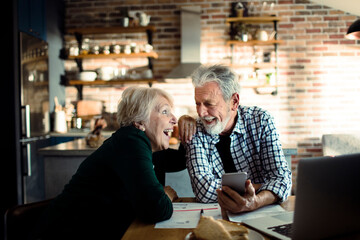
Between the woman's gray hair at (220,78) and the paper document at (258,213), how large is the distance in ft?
2.07

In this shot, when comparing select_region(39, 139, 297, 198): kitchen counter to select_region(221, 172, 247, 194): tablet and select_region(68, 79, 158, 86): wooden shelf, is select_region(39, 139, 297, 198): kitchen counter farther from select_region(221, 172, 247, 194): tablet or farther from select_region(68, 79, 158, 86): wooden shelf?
select_region(68, 79, 158, 86): wooden shelf

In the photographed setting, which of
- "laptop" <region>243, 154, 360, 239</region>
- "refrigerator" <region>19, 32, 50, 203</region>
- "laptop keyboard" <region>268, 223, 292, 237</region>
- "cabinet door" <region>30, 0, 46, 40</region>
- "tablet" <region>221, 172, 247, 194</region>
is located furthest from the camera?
"cabinet door" <region>30, 0, 46, 40</region>

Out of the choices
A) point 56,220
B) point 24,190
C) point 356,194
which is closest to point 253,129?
point 356,194

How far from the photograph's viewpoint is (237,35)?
429cm

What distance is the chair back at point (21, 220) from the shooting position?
1.21m

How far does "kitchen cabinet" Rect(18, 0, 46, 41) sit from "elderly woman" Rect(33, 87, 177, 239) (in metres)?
2.76

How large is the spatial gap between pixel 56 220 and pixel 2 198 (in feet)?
8.25

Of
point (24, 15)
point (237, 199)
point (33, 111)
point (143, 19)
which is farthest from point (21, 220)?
point (143, 19)

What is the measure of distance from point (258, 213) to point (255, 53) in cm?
356

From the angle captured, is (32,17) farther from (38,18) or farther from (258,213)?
(258,213)

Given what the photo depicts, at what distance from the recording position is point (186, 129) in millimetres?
1650

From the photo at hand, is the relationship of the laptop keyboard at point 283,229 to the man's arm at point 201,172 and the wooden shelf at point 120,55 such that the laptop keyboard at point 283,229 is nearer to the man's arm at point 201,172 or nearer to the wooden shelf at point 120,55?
the man's arm at point 201,172

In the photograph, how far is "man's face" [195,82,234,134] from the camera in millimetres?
1617

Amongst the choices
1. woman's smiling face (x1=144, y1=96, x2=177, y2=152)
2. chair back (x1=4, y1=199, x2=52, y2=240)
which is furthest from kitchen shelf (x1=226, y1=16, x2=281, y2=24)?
chair back (x1=4, y1=199, x2=52, y2=240)
